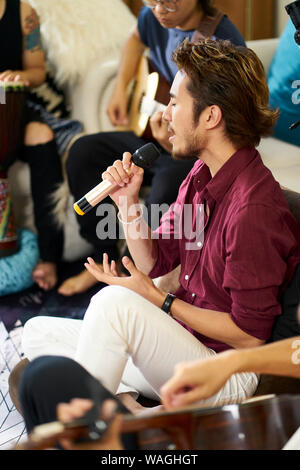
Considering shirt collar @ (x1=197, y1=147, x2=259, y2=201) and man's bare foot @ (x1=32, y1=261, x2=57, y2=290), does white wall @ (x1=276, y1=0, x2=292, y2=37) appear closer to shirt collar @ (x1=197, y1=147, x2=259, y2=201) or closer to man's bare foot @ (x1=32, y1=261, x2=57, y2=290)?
man's bare foot @ (x1=32, y1=261, x2=57, y2=290)

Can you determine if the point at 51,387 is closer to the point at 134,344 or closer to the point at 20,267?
the point at 134,344

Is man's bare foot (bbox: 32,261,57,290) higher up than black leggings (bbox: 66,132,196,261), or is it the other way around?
black leggings (bbox: 66,132,196,261)

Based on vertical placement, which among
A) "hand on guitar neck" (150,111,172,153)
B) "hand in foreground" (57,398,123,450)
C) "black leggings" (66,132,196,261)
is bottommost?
"black leggings" (66,132,196,261)

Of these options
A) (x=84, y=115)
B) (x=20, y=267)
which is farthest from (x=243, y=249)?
(x=84, y=115)

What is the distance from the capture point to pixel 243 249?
1178mm

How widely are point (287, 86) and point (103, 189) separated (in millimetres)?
1075

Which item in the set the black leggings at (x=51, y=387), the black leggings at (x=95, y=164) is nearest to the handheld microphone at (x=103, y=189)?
the black leggings at (x=51, y=387)

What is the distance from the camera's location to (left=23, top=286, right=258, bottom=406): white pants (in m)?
1.12

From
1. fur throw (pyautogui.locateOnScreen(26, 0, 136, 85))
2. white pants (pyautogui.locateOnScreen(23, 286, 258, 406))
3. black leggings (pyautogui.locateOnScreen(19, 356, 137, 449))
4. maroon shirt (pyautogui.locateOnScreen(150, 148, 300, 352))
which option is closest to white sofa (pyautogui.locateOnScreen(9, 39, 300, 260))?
fur throw (pyautogui.locateOnScreen(26, 0, 136, 85))

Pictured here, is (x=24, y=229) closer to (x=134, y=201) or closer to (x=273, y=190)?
(x=134, y=201)

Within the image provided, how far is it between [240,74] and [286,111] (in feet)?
3.15

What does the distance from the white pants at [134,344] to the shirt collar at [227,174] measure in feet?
0.90

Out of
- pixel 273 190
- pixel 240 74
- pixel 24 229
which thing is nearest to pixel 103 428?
pixel 273 190

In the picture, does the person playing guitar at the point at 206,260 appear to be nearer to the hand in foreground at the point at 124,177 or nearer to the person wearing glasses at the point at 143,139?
the hand in foreground at the point at 124,177
